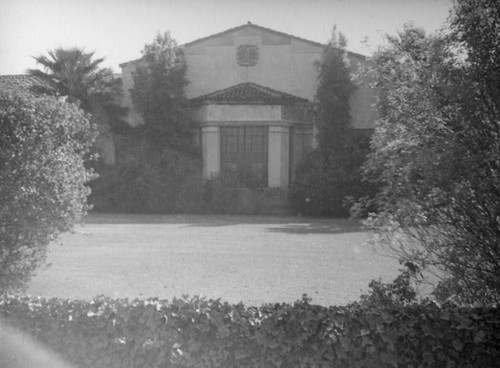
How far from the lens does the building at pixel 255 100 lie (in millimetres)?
26609

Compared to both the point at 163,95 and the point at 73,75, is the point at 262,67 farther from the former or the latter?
the point at 73,75

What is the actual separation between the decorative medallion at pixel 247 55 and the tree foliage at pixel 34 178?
73.1ft

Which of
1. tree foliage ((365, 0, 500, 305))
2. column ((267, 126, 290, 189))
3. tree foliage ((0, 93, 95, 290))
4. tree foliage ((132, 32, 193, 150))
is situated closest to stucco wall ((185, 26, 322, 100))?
tree foliage ((132, 32, 193, 150))

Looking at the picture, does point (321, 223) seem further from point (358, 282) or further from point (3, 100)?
point (3, 100)

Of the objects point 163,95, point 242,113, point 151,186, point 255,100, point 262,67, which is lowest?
point 151,186

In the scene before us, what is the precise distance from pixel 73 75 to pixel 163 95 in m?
4.43

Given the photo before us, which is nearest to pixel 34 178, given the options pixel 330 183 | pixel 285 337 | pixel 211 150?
pixel 285 337

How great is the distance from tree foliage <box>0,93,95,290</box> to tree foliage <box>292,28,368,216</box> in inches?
685

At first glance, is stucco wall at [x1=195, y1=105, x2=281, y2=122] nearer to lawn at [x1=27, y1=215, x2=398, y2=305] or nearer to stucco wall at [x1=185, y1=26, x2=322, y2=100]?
stucco wall at [x1=185, y1=26, x2=322, y2=100]

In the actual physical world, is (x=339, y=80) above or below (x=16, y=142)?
above

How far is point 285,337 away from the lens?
4.43 meters

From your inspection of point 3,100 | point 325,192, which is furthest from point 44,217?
point 325,192

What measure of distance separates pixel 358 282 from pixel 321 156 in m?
16.7

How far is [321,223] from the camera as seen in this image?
21.4 m
